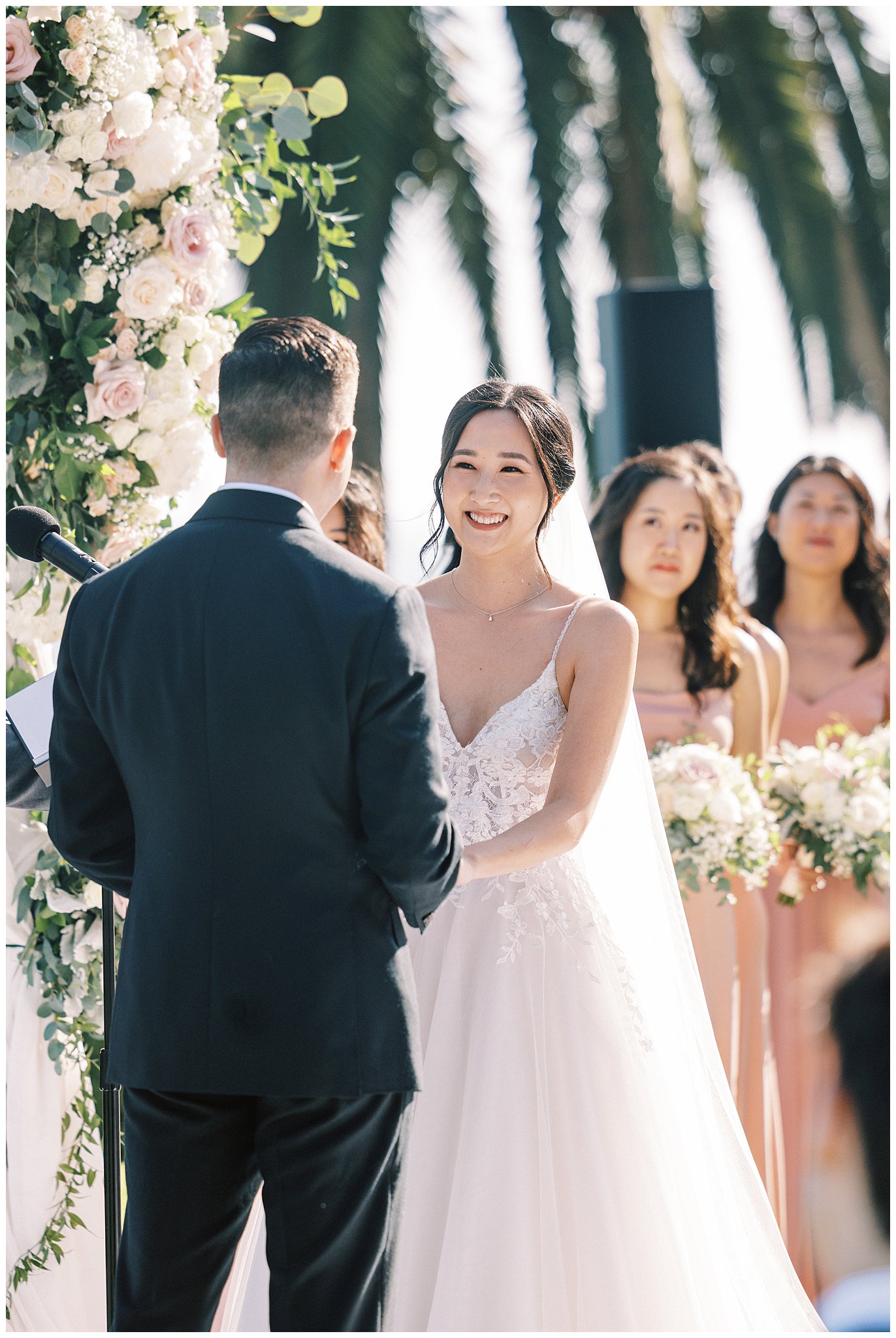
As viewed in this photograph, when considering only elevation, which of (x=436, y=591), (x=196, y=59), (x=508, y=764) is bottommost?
(x=508, y=764)

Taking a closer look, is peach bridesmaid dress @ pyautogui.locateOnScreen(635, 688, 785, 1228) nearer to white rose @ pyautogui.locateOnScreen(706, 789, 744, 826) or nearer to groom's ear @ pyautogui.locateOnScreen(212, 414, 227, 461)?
white rose @ pyautogui.locateOnScreen(706, 789, 744, 826)

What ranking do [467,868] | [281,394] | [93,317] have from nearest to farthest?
[281,394], [467,868], [93,317]

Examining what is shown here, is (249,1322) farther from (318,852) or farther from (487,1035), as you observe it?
(318,852)

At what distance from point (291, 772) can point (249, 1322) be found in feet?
4.71

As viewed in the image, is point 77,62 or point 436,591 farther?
point 436,591

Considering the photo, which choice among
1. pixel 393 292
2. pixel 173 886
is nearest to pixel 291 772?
pixel 173 886

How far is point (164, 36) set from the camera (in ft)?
9.82

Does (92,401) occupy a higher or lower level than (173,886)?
higher

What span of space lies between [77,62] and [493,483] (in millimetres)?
1237

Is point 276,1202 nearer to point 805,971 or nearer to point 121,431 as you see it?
point 121,431

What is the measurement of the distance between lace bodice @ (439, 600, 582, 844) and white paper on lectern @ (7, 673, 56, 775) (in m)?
0.87

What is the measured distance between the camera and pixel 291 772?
6.45 feet

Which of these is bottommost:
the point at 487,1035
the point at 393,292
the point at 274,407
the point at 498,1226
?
the point at 498,1226

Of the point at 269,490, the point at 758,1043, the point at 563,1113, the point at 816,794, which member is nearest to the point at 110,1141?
the point at 563,1113
